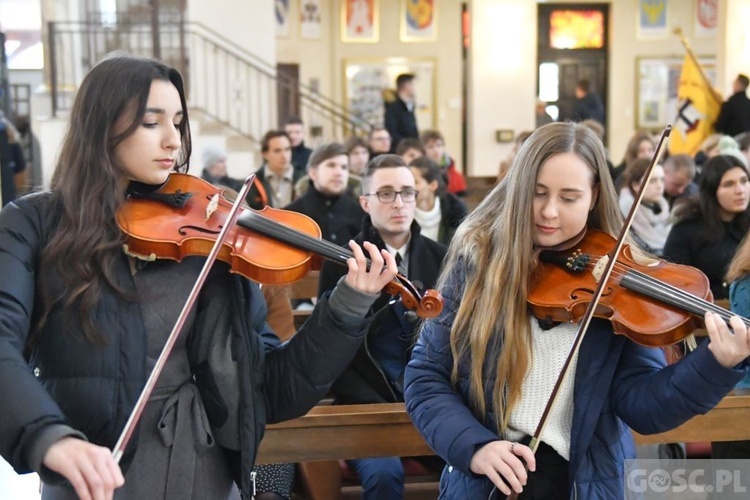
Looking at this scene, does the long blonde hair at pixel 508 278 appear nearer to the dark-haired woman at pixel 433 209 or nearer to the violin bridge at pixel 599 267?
the violin bridge at pixel 599 267

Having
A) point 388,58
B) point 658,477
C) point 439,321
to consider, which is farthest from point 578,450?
point 388,58

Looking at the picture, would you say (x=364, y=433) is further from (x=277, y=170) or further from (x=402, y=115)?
(x=402, y=115)

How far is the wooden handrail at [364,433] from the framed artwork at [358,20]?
12.3 m

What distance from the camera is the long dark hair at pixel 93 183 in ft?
4.80

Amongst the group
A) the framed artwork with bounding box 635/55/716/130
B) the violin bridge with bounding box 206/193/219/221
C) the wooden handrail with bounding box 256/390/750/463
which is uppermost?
the framed artwork with bounding box 635/55/716/130

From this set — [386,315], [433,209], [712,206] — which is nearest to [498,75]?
[433,209]

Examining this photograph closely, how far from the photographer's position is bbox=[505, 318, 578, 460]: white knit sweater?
1.71 m

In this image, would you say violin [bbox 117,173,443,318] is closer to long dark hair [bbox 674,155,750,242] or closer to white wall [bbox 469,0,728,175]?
long dark hair [bbox 674,155,750,242]

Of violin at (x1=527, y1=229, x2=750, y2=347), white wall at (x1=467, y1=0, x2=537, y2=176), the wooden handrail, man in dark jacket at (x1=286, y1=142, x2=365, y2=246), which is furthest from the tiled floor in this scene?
white wall at (x1=467, y1=0, x2=537, y2=176)

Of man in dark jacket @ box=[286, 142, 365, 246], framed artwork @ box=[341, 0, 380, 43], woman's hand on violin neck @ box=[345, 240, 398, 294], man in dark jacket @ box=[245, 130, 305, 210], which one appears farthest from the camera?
framed artwork @ box=[341, 0, 380, 43]

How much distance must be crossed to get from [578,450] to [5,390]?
37.2 inches

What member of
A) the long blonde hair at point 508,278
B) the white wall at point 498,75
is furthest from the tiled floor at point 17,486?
the white wall at point 498,75

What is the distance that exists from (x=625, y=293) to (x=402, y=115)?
25.0ft

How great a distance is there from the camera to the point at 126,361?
1456 millimetres
